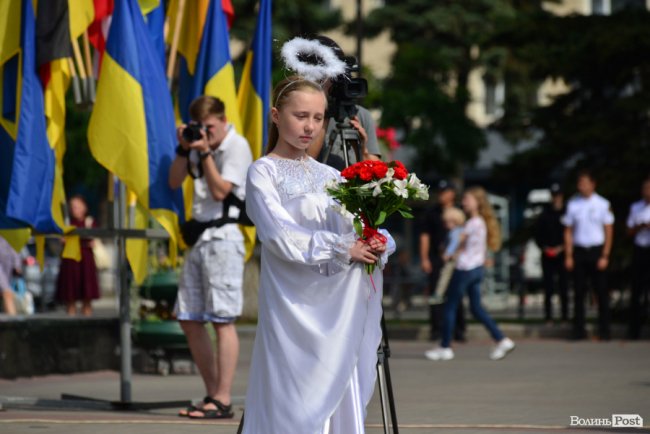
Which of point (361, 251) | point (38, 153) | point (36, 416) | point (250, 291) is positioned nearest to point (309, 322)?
point (361, 251)

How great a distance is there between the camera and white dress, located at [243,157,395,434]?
6.24 metres

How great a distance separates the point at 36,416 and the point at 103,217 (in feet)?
122

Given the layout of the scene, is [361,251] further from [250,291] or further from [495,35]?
[495,35]

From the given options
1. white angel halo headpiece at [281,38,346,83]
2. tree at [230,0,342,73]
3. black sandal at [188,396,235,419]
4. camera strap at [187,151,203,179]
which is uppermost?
tree at [230,0,342,73]

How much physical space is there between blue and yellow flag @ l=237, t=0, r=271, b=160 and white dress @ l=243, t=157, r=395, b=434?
5207 mm

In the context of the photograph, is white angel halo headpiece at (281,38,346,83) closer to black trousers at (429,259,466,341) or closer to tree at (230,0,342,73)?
black trousers at (429,259,466,341)

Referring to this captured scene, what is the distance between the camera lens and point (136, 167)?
10.0 m

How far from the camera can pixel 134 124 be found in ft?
33.1

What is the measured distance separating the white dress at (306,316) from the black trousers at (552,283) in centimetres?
1475

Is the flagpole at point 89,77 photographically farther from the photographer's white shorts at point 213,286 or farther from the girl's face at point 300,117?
the girl's face at point 300,117

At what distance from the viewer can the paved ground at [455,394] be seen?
8914 millimetres

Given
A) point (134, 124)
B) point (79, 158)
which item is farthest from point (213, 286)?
point (79, 158)

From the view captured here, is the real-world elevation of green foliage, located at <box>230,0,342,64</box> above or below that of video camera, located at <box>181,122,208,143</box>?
above

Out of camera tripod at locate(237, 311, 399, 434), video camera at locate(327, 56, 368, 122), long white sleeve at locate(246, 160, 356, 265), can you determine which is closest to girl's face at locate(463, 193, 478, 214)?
video camera at locate(327, 56, 368, 122)
